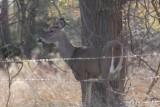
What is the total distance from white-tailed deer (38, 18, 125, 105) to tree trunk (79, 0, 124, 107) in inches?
12.4

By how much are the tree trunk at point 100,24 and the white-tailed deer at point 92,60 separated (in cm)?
31

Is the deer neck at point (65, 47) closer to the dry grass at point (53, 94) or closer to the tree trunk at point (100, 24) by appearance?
the tree trunk at point (100, 24)

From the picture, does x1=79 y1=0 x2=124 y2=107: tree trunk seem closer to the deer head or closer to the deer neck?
the deer neck

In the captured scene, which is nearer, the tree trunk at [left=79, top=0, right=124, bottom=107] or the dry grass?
the tree trunk at [left=79, top=0, right=124, bottom=107]

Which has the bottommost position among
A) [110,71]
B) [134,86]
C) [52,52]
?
[52,52]

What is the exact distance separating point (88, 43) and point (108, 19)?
0.58 metres

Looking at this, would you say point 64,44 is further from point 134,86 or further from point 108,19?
point 134,86

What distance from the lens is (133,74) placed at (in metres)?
13.9

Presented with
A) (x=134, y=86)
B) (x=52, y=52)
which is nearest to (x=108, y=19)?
(x=134, y=86)

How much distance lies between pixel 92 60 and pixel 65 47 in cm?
82

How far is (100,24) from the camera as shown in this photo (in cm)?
922

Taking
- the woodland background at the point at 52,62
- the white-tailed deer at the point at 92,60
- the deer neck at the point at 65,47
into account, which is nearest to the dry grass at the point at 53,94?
the woodland background at the point at 52,62

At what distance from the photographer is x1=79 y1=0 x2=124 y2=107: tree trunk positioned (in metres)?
9.09

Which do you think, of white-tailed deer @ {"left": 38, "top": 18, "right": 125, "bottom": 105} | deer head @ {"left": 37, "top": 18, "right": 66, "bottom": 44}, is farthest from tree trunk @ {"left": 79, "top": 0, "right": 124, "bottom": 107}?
deer head @ {"left": 37, "top": 18, "right": 66, "bottom": 44}
